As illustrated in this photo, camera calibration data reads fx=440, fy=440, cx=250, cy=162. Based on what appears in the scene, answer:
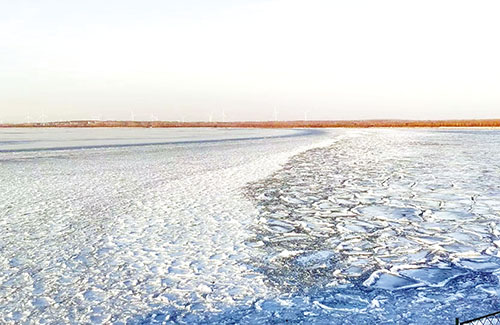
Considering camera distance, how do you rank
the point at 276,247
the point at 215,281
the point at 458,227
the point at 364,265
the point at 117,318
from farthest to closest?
the point at 458,227, the point at 276,247, the point at 364,265, the point at 215,281, the point at 117,318

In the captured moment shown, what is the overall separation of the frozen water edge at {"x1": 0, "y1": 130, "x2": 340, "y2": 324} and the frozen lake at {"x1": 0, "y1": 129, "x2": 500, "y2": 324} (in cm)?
2

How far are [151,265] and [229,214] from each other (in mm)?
2637

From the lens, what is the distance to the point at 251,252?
520 centimetres

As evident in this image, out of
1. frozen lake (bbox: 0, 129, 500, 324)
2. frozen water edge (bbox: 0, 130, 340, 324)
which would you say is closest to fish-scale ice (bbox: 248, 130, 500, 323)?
frozen lake (bbox: 0, 129, 500, 324)

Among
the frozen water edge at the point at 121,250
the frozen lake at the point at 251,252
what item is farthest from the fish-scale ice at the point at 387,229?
the frozen water edge at the point at 121,250

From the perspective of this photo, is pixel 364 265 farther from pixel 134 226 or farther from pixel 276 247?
pixel 134 226

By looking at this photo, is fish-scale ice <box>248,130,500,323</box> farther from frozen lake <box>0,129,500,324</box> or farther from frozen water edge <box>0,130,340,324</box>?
frozen water edge <box>0,130,340,324</box>

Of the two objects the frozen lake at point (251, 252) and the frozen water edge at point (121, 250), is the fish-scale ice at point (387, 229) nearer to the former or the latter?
the frozen lake at point (251, 252)

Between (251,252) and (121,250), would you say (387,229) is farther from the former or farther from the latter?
(121,250)

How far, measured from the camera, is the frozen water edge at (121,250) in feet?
12.4

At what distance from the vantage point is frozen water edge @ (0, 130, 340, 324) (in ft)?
12.4

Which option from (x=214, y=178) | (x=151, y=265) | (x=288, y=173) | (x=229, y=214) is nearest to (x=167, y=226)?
(x=229, y=214)

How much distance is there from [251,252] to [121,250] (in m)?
1.56

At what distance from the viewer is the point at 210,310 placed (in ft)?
11.9
